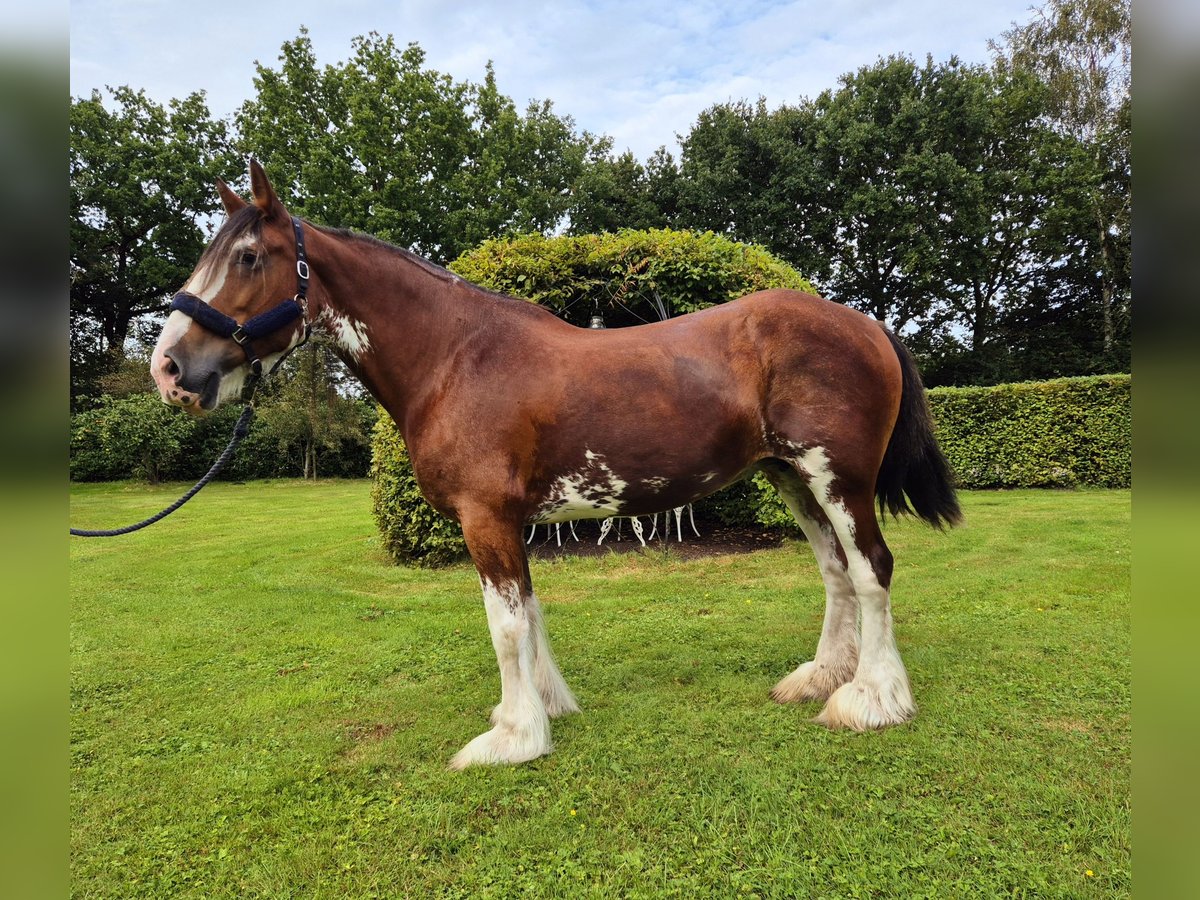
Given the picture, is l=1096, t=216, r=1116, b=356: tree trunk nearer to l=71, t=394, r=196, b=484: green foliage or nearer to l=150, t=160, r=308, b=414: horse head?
l=150, t=160, r=308, b=414: horse head

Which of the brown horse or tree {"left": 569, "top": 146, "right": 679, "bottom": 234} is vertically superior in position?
tree {"left": 569, "top": 146, "right": 679, "bottom": 234}

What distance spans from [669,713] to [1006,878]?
1.63m

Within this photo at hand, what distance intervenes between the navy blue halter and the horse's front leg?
1.27 meters

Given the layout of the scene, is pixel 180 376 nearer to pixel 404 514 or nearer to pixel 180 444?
pixel 404 514

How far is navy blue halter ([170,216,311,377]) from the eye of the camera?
2.44m

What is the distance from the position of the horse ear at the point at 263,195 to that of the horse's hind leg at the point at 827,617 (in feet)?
9.44

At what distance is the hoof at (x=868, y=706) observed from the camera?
2990 mm

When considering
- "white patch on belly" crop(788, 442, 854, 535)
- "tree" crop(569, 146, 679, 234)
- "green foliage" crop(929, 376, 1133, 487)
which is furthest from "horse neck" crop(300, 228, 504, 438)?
"tree" crop(569, 146, 679, 234)

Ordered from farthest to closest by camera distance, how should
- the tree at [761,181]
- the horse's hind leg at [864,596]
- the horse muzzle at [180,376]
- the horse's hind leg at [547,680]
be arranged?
1. the tree at [761,181]
2. the horse's hind leg at [547,680]
3. the horse's hind leg at [864,596]
4. the horse muzzle at [180,376]

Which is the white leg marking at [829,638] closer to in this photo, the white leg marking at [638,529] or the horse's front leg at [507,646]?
the horse's front leg at [507,646]

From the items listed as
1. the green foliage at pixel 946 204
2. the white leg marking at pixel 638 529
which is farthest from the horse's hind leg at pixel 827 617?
the green foliage at pixel 946 204

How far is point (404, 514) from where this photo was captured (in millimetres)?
7023

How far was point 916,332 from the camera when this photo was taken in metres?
25.7
